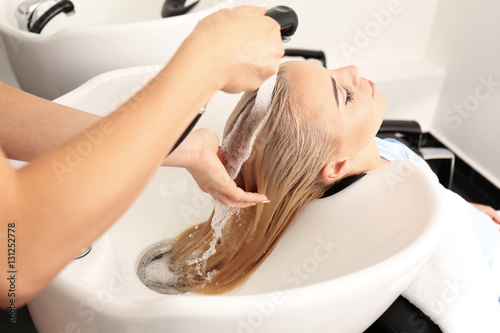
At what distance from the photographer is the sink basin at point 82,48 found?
3.97ft

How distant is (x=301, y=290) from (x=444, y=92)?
2.17 m

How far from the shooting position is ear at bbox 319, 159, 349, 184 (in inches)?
47.4

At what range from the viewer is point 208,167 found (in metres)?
1.03


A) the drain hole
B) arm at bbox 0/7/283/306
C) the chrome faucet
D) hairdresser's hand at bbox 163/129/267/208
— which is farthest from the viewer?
the chrome faucet

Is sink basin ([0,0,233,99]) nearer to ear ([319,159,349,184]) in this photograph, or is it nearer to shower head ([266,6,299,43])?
shower head ([266,6,299,43])

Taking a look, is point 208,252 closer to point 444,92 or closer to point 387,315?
point 387,315

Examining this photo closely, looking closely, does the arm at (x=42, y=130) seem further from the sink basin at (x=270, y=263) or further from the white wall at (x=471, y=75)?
the white wall at (x=471, y=75)

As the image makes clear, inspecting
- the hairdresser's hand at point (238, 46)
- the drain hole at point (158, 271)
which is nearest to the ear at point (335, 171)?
the drain hole at point (158, 271)

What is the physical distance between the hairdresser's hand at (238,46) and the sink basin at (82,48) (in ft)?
2.00

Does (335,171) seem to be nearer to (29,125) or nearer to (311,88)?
(311,88)

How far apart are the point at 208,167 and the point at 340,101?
1.21ft

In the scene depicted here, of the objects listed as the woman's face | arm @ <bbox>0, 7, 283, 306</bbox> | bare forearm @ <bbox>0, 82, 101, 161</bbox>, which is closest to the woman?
the woman's face

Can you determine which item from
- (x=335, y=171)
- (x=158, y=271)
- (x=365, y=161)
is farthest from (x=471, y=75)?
(x=158, y=271)

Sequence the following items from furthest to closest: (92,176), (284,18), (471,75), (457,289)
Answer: (471,75) < (457,289) < (284,18) < (92,176)
